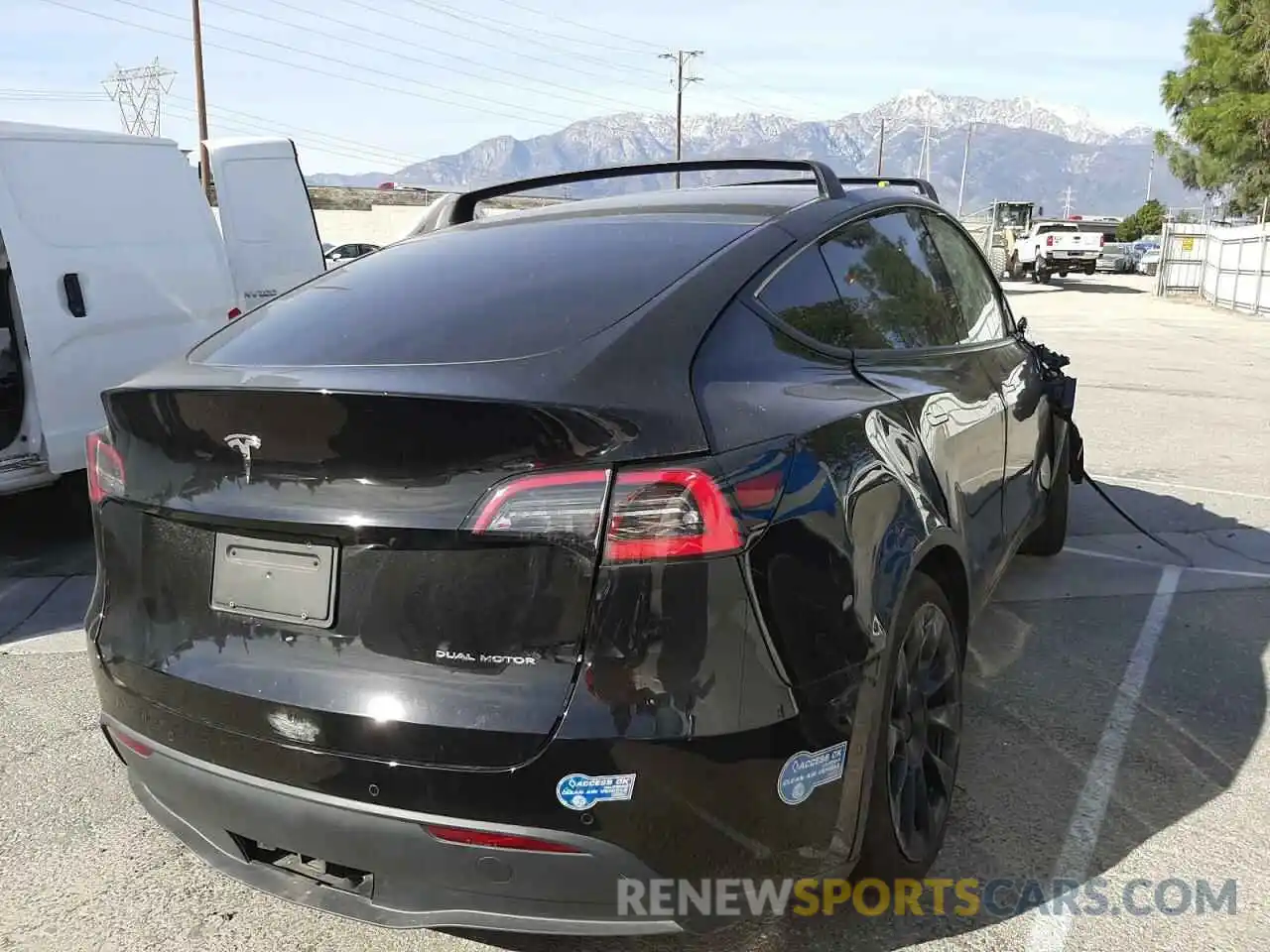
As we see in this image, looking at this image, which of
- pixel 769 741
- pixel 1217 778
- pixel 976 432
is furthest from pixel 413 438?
pixel 1217 778

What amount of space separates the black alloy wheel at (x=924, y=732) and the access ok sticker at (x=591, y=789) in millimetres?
742

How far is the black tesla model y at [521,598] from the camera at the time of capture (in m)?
1.90

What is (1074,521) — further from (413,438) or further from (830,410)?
(413,438)

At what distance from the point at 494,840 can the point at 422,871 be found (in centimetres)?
16

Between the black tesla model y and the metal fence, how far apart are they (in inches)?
976

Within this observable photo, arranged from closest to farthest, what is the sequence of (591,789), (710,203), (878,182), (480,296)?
(591,789) → (480,296) → (710,203) → (878,182)

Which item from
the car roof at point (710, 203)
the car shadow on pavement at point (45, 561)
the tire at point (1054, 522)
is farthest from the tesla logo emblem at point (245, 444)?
the tire at point (1054, 522)

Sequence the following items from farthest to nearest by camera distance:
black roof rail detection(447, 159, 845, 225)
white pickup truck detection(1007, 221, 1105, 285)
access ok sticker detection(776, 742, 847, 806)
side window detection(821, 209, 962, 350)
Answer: white pickup truck detection(1007, 221, 1105, 285), black roof rail detection(447, 159, 845, 225), side window detection(821, 209, 962, 350), access ok sticker detection(776, 742, 847, 806)

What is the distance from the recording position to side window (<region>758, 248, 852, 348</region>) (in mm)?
2518

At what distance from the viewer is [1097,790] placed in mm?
3139

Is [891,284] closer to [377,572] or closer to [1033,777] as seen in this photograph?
[1033,777]

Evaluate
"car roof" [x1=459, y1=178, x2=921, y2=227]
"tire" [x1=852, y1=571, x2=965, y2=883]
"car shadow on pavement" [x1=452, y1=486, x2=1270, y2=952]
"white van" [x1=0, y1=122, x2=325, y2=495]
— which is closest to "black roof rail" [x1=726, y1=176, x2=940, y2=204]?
"car roof" [x1=459, y1=178, x2=921, y2=227]

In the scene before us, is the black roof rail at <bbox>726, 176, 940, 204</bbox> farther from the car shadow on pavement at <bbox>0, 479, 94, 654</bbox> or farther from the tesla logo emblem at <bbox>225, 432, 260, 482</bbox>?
the car shadow on pavement at <bbox>0, 479, 94, 654</bbox>

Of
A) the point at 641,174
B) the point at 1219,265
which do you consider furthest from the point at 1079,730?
the point at 1219,265
